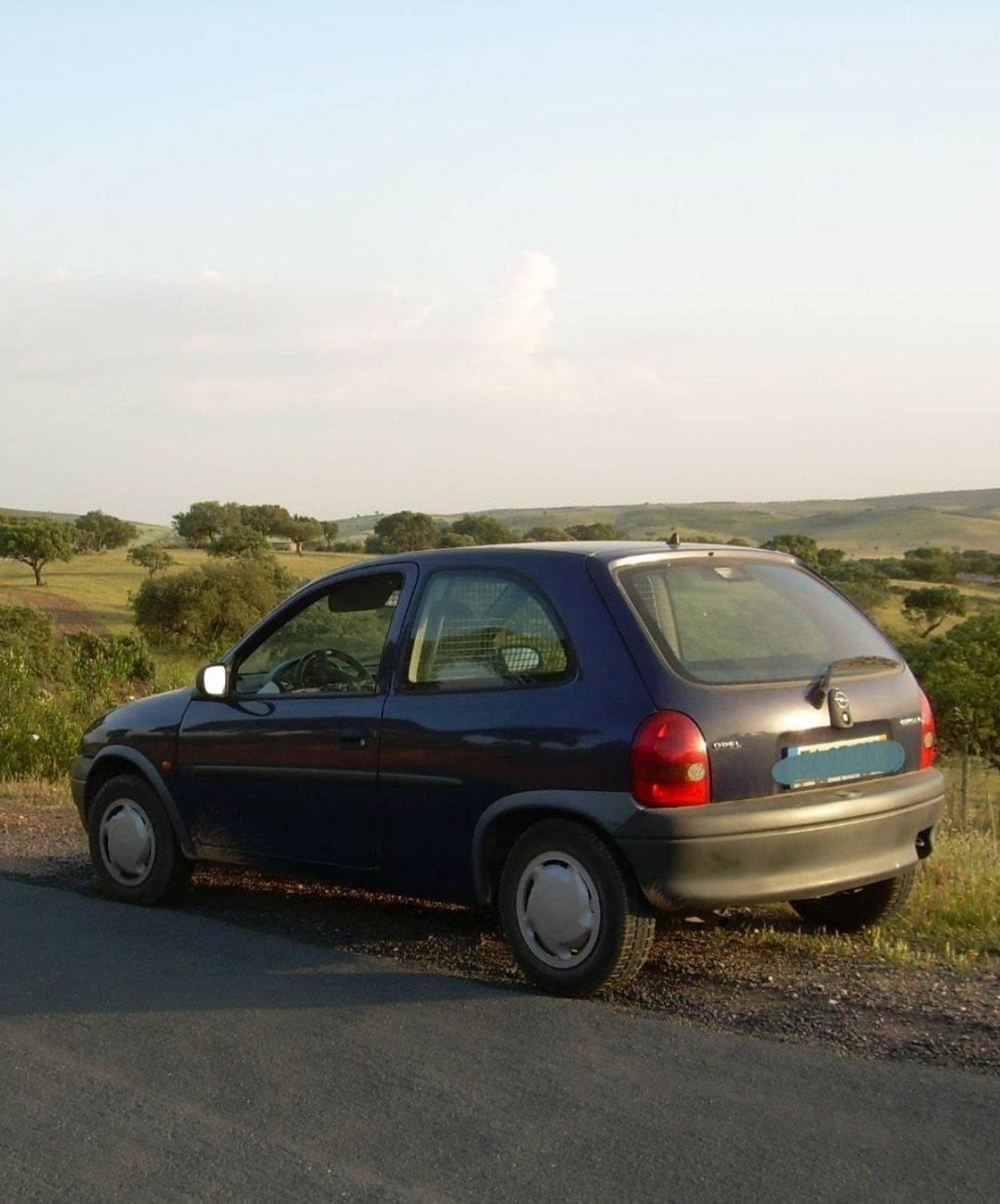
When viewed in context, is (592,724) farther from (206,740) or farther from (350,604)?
(206,740)

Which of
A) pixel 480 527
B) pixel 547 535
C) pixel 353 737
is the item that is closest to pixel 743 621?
pixel 353 737

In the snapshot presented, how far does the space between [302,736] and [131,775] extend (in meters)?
1.38

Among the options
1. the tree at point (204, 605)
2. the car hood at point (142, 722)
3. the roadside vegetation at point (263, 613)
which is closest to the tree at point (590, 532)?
the roadside vegetation at point (263, 613)

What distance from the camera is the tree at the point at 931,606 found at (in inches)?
2564

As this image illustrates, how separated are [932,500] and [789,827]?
19855cm

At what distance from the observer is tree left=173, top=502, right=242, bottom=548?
106688 millimetres

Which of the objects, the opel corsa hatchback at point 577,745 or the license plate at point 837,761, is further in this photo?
the license plate at point 837,761

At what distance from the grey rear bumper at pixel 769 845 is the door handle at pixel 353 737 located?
1418mm

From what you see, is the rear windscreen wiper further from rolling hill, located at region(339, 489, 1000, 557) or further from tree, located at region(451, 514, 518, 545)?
rolling hill, located at region(339, 489, 1000, 557)

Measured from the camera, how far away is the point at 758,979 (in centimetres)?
578

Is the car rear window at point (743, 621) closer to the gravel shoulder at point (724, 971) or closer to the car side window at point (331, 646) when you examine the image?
the gravel shoulder at point (724, 971)

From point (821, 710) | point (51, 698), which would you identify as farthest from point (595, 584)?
point (51, 698)

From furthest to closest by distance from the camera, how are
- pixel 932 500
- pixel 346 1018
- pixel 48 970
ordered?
1. pixel 932 500
2. pixel 48 970
3. pixel 346 1018

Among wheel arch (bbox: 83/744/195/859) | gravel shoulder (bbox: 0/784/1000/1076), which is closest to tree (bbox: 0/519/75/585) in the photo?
wheel arch (bbox: 83/744/195/859)
